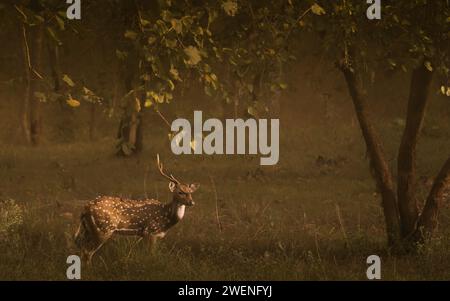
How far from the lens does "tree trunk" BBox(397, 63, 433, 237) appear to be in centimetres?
1122

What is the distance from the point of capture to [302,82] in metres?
39.9

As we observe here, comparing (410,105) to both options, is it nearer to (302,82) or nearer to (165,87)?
(165,87)

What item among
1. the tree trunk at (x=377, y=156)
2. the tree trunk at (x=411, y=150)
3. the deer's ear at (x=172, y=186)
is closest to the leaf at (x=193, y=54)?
the deer's ear at (x=172, y=186)

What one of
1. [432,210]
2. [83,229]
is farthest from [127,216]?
[432,210]

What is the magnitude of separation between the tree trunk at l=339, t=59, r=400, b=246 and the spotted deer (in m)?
3.07

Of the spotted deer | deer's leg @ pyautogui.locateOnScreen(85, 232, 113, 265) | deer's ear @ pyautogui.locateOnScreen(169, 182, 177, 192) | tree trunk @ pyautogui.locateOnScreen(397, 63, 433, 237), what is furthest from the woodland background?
deer's ear @ pyautogui.locateOnScreen(169, 182, 177, 192)

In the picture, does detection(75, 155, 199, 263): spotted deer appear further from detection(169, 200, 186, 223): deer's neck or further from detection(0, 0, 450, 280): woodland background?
detection(0, 0, 450, 280): woodland background

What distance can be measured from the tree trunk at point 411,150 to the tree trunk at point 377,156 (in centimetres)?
18

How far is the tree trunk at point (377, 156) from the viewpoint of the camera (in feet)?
36.8

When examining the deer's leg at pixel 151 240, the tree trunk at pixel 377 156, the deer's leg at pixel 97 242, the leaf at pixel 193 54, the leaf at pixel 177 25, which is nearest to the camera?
the leaf at pixel 193 54

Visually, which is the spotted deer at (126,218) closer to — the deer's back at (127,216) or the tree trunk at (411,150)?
the deer's back at (127,216)

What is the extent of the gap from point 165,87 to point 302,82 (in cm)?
3206

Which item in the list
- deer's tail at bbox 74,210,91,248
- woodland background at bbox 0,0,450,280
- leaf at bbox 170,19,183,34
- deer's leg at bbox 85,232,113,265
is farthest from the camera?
deer's tail at bbox 74,210,91,248
